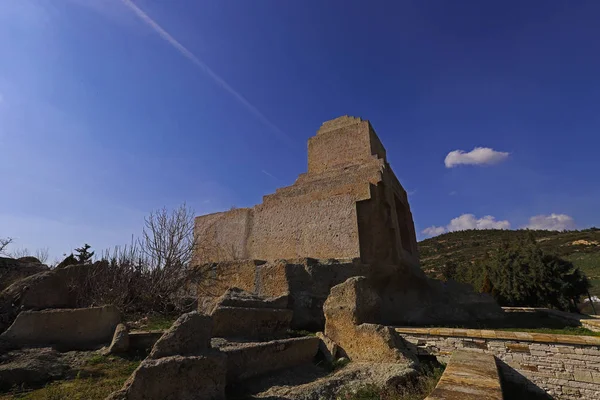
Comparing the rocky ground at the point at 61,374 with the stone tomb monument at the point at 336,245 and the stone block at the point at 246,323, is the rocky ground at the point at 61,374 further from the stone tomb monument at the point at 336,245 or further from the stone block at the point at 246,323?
the stone tomb monument at the point at 336,245

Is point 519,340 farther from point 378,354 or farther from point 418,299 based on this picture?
point 418,299

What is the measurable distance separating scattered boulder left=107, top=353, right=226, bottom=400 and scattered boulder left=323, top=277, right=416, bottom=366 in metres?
3.02

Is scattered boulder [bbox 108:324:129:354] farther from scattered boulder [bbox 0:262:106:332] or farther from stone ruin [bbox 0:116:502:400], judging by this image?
scattered boulder [bbox 0:262:106:332]

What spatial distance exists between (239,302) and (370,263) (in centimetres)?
621

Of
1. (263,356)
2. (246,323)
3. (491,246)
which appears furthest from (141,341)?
(491,246)

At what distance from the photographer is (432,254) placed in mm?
61375

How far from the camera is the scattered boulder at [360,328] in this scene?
5.71m

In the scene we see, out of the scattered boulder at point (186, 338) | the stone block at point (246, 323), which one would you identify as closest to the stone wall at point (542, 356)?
the stone block at point (246, 323)

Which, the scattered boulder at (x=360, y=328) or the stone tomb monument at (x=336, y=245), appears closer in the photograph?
the scattered boulder at (x=360, y=328)

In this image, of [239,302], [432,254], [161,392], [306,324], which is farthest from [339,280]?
[432,254]

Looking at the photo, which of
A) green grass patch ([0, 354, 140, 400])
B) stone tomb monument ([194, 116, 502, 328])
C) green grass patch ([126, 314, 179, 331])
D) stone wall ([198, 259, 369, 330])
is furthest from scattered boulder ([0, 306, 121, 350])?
stone tomb monument ([194, 116, 502, 328])

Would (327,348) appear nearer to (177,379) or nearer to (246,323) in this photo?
(246,323)

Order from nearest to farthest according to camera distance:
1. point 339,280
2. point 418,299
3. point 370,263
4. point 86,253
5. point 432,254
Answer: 1. point 339,280
2. point 370,263
3. point 418,299
4. point 86,253
5. point 432,254

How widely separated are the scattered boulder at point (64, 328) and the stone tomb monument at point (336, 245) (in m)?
2.48
